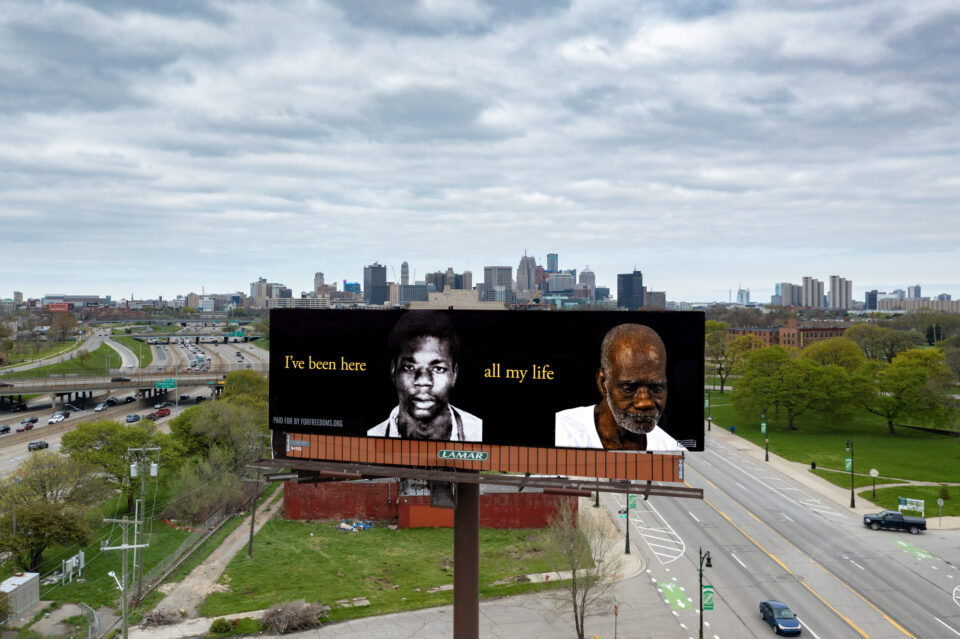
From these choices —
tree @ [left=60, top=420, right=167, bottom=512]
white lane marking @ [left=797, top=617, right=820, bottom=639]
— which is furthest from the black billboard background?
tree @ [left=60, top=420, right=167, bottom=512]

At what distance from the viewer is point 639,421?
1939cm

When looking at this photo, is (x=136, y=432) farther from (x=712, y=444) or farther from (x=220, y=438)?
(x=712, y=444)

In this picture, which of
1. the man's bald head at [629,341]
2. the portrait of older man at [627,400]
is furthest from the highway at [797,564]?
the man's bald head at [629,341]

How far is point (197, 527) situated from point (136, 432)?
430 inches

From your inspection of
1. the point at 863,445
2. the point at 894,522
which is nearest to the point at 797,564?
the point at 894,522

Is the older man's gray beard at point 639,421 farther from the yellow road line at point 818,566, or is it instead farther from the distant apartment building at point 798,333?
the distant apartment building at point 798,333

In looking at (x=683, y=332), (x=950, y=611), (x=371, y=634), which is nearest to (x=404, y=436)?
(x=683, y=332)

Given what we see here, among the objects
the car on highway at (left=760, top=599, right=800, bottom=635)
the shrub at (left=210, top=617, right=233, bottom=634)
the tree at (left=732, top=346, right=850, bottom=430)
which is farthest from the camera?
the tree at (left=732, top=346, right=850, bottom=430)

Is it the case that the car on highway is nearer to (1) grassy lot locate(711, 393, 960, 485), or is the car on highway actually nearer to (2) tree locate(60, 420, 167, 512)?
(1) grassy lot locate(711, 393, 960, 485)

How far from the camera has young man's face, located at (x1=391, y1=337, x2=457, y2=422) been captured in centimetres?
2102

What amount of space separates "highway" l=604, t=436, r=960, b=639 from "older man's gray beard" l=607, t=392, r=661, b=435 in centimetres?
1788

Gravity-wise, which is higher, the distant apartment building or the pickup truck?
the distant apartment building

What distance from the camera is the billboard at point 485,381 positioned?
19.4 m

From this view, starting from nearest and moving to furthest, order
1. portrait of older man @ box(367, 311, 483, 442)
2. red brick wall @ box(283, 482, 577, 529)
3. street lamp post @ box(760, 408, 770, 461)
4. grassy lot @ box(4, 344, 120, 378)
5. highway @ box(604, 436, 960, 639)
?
portrait of older man @ box(367, 311, 483, 442) → highway @ box(604, 436, 960, 639) → red brick wall @ box(283, 482, 577, 529) → street lamp post @ box(760, 408, 770, 461) → grassy lot @ box(4, 344, 120, 378)
